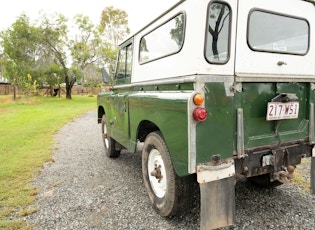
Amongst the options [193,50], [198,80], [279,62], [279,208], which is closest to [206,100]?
[198,80]

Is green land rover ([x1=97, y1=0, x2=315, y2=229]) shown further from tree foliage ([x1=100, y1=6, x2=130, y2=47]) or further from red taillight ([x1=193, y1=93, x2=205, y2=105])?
tree foliage ([x1=100, y1=6, x2=130, y2=47])

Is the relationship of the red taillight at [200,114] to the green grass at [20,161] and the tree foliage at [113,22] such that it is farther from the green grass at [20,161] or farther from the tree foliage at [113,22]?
the tree foliage at [113,22]

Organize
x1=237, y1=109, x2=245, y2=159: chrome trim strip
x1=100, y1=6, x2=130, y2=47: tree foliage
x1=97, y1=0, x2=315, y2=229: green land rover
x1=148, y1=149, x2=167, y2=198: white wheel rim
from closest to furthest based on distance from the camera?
x1=97, y1=0, x2=315, y2=229: green land rover → x1=237, y1=109, x2=245, y2=159: chrome trim strip → x1=148, y1=149, x2=167, y2=198: white wheel rim → x1=100, y1=6, x2=130, y2=47: tree foliage

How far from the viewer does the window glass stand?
99.3 inches

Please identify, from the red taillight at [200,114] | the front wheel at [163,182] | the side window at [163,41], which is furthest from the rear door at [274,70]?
the front wheel at [163,182]

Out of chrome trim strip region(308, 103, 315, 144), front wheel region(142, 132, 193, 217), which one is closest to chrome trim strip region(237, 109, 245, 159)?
front wheel region(142, 132, 193, 217)

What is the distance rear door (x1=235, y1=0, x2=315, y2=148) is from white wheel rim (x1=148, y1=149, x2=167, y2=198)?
1.03 metres

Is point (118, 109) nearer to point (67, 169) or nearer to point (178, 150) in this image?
point (67, 169)

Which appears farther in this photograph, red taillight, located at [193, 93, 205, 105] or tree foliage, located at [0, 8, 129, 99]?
tree foliage, located at [0, 8, 129, 99]

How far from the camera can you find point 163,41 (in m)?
2.96

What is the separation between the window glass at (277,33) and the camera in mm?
2521

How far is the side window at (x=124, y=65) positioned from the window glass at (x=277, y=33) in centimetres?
→ 203

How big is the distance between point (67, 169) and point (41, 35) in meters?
19.3

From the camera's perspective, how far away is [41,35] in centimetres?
2039
